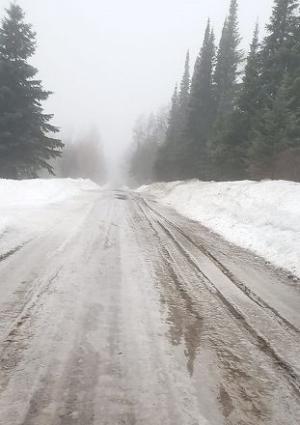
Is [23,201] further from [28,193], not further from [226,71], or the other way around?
[226,71]

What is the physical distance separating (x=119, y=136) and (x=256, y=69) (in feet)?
485

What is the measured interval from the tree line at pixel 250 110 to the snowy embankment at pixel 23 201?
10.5 meters

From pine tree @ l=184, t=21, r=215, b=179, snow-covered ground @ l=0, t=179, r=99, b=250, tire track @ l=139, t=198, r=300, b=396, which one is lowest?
tire track @ l=139, t=198, r=300, b=396

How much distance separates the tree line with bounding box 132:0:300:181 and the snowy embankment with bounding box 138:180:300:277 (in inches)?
107

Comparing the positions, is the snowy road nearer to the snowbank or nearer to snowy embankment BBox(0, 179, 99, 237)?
snowy embankment BBox(0, 179, 99, 237)

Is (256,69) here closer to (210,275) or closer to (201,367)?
(210,275)

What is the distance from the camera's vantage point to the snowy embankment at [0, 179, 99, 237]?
30.8ft

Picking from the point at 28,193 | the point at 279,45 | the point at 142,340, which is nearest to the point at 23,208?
the point at 28,193

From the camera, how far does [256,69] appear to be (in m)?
25.0

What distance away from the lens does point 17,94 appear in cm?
2336

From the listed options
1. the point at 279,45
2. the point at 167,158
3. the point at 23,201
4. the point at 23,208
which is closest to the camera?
the point at 23,208

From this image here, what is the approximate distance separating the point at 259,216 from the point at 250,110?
50.3 feet

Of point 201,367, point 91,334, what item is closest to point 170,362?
point 201,367

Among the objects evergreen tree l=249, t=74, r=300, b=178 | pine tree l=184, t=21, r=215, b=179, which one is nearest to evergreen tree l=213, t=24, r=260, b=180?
evergreen tree l=249, t=74, r=300, b=178
